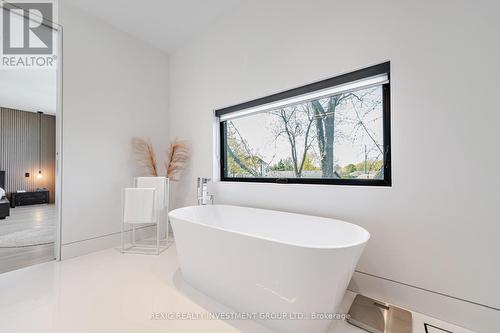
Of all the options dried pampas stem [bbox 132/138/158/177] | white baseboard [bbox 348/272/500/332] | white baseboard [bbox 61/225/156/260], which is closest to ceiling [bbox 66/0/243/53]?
dried pampas stem [bbox 132/138/158/177]

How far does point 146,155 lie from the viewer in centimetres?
308

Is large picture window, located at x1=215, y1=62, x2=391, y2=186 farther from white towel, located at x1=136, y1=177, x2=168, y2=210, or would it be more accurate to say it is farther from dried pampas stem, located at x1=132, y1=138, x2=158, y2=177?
dried pampas stem, located at x1=132, y1=138, x2=158, y2=177

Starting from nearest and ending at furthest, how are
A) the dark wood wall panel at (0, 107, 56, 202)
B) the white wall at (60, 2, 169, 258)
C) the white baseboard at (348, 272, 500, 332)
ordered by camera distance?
the white baseboard at (348, 272, 500, 332), the white wall at (60, 2, 169, 258), the dark wood wall panel at (0, 107, 56, 202)

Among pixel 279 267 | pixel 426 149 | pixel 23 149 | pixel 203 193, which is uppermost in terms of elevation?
pixel 23 149

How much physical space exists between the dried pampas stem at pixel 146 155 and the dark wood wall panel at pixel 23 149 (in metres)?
4.45

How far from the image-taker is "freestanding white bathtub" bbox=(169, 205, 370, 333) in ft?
3.64

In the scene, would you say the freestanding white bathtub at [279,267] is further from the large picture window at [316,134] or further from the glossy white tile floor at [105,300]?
the large picture window at [316,134]

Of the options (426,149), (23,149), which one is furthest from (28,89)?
(426,149)

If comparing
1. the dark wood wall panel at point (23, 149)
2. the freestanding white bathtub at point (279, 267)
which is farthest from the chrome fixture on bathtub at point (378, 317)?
the dark wood wall panel at point (23, 149)

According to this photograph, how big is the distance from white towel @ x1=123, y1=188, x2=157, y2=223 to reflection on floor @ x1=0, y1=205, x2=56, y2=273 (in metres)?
0.88

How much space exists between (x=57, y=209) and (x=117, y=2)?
2.38m

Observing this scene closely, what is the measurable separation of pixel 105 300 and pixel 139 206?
1.13 meters

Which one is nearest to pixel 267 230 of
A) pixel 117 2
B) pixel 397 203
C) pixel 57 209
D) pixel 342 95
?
pixel 397 203

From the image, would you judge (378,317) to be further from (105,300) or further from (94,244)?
(94,244)
